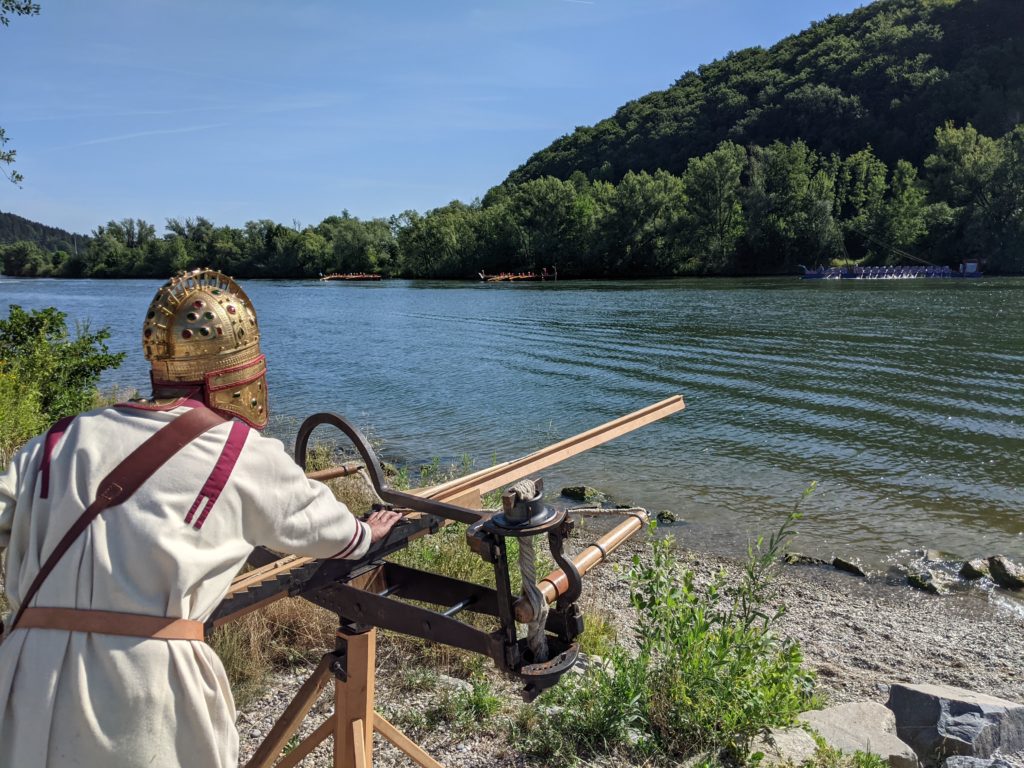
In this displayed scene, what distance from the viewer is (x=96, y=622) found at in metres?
1.66

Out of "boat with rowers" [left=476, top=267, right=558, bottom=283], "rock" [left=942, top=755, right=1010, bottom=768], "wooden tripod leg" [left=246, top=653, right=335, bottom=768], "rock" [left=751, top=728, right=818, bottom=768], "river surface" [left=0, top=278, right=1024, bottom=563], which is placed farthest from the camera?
"boat with rowers" [left=476, top=267, right=558, bottom=283]

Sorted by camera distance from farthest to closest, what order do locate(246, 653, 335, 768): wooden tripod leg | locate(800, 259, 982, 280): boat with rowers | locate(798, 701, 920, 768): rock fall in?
locate(800, 259, 982, 280): boat with rowers → locate(798, 701, 920, 768): rock → locate(246, 653, 335, 768): wooden tripod leg

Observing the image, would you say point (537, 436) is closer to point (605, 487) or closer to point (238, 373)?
point (605, 487)

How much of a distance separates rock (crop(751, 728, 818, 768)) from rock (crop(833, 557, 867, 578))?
5.08m

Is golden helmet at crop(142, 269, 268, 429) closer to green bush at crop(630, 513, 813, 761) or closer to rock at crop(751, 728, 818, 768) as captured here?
green bush at crop(630, 513, 813, 761)

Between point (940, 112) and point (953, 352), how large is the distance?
8826cm

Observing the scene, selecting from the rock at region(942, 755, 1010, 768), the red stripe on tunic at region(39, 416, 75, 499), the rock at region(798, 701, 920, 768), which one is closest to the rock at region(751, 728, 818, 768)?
the rock at region(798, 701, 920, 768)

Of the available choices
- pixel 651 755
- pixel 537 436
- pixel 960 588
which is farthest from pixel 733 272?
pixel 651 755

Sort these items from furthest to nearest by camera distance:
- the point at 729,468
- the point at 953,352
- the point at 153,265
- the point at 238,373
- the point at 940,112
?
the point at 153,265 → the point at 940,112 → the point at 953,352 → the point at 729,468 → the point at 238,373

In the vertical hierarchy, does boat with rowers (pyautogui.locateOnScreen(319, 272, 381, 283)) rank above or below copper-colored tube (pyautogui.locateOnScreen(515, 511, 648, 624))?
above

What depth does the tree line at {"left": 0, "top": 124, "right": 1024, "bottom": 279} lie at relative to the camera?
2665 inches

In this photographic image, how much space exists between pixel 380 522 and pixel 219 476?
728 millimetres

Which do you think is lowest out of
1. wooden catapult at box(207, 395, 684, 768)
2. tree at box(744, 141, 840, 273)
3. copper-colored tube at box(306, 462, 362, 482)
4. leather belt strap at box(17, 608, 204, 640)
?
wooden catapult at box(207, 395, 684, 768)

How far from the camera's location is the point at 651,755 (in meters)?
3.42
